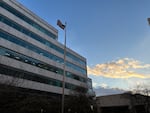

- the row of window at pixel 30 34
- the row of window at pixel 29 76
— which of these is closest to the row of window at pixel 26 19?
the row of window at pixel 30 34

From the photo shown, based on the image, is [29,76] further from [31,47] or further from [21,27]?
[21,27]

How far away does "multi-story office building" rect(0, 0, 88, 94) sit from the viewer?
3538 cm

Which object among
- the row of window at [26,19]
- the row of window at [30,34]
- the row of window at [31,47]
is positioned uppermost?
the row of window at [26,19]

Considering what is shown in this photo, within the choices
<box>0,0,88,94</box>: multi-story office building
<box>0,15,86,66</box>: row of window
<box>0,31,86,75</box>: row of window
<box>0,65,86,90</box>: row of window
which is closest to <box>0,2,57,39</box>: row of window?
<box>0,0,88,94</box>: multi-story office building

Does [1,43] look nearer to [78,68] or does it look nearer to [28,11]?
[28,11]

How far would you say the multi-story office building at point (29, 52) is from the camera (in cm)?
3538

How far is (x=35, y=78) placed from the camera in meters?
40.5

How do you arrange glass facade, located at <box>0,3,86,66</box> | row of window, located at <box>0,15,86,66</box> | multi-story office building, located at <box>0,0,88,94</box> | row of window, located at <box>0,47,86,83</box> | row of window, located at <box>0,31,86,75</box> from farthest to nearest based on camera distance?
1. glass facade, located at <box>0,3,86,66</box>
2. row of window, located at <box>0,15,86,66</box>
3. row of window, located at <box>0,31,86,75</box>
4. multi-story office building, located at <box>0,0,88,94</box>
5. row of window, located at <box>0,47,86,83</box>

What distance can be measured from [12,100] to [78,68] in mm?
32945

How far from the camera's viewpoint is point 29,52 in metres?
40.6

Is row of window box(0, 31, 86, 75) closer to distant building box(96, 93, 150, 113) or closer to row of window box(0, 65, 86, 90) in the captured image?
row of window box(0, 65, 86, 90)

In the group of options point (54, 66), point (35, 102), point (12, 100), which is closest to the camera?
point (12, 100)

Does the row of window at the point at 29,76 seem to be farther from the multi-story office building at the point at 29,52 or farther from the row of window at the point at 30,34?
the row of window at the point at 30,34

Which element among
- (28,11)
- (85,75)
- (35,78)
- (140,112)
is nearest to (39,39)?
(28,11)
